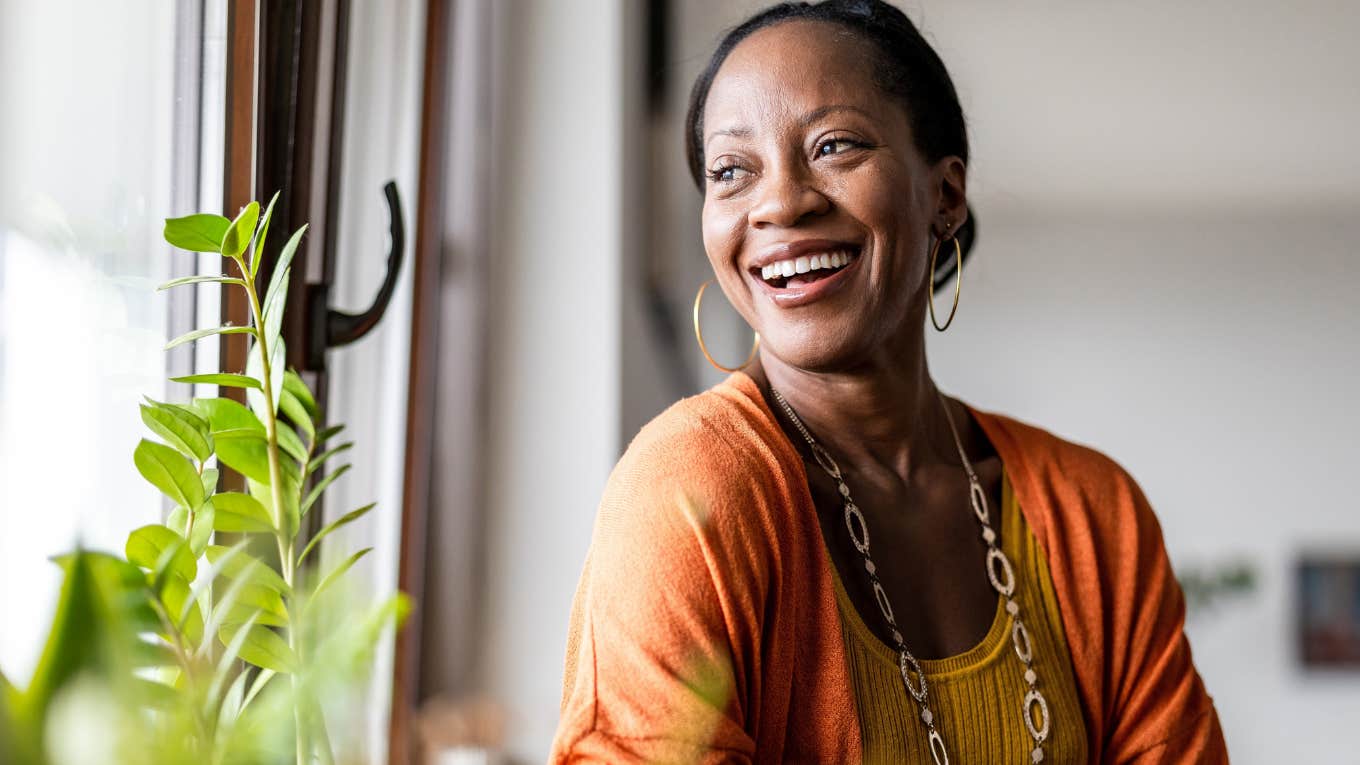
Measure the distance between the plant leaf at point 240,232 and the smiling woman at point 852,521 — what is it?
36cm

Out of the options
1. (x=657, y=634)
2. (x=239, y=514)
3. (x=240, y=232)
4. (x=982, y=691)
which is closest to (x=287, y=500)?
(x=239, y=514)

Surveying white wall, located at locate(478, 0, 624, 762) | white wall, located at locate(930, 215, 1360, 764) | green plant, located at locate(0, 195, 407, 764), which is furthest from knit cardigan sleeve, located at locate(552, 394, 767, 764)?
white wall, located at locate(930, 215, 1360, 764)

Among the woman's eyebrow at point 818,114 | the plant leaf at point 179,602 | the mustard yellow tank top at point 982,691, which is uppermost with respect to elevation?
the woman's eyebrow at point 818,114

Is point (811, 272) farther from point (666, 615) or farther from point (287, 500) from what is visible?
point (287, 500)

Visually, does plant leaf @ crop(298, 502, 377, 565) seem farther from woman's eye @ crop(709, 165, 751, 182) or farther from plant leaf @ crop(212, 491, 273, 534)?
woman's eye @ crop(709, 165, 751, 182)

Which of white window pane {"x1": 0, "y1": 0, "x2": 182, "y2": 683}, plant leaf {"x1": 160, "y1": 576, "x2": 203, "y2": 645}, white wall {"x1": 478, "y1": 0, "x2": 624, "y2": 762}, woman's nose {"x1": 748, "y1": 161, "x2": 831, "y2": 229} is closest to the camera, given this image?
plant leaf {"x1": 160, "y1": 576, "x2": 203, "y2": 645}

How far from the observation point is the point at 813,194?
1032 mm

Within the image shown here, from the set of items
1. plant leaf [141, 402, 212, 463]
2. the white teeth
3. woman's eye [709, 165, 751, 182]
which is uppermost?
woman's eye [709, 165, 751, 182]

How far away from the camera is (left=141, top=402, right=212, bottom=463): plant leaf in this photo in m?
0.61

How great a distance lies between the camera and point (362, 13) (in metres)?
1.54

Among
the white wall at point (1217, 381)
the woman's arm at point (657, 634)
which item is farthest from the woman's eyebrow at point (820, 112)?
the white wall at point (1217, 381)

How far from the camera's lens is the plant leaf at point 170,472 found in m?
0.61

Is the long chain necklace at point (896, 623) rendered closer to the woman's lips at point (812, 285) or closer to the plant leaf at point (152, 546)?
the woman's lips at point (812, 285)

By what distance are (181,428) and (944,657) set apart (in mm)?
680
